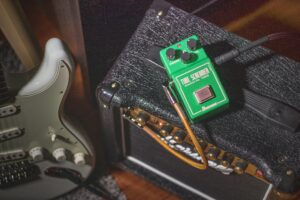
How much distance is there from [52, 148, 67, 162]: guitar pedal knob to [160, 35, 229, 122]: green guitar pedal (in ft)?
1.26

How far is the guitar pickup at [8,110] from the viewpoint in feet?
3.04

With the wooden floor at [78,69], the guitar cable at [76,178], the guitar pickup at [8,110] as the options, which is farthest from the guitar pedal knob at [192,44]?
the guitar cable at [76,178]

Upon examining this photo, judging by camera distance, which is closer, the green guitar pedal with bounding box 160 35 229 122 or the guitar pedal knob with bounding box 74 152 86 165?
the green guitar pedal with bounding box 160 35 229 122

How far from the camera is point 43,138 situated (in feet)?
3.47

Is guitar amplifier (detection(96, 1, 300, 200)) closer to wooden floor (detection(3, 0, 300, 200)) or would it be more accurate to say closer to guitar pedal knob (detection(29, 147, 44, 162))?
wooden floor (detection(3, 0, 300, 200))

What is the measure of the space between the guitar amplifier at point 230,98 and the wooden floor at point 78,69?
65 mm

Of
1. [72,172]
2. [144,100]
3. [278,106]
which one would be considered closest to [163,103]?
[144,100]

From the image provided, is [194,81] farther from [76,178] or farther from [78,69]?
[78,69]

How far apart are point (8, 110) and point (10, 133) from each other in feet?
0.29

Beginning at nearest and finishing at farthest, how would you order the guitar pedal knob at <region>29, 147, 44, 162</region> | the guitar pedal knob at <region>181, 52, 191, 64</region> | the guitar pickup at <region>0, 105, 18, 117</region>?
the guitar pedal knob at <region>181, 52, 191, 64</region> < the guitar pickup at <region>0, 105, 18, 117</region> < the guitar pedal knob at <region>29, 147, 44, 162</region>

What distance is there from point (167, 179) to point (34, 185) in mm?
353

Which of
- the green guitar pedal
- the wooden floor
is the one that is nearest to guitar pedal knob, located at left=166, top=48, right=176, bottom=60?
the green guitar pedal

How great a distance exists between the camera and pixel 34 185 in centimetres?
120

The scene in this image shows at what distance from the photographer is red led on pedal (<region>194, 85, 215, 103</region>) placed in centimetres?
81
